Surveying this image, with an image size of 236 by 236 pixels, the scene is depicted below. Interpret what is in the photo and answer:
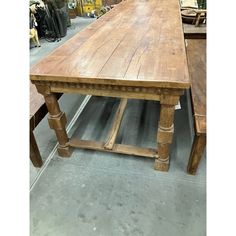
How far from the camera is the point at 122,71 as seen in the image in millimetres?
1063

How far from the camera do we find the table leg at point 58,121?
4.17ft

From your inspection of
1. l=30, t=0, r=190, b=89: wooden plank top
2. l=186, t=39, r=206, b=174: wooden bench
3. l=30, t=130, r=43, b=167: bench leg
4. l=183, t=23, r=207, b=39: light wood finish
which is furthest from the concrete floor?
l=183, t=23, r=207, b=39: light wood finish

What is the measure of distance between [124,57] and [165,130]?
1.52 ft

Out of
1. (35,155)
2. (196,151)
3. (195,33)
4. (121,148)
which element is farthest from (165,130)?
(195,33)

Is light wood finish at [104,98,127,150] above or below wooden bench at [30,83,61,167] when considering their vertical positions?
below

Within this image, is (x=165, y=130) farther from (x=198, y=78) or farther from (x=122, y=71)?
(x=198, y=78)

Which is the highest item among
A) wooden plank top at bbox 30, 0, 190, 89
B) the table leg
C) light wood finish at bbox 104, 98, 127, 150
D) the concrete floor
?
wooden plank top at bbox 30, 0, 190, 89

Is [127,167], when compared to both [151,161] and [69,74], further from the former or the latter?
[69,74]

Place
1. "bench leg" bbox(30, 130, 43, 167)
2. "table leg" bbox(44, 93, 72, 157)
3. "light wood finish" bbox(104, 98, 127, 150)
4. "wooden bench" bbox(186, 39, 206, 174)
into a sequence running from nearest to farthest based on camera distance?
1. "wooden bench" bbox(186, 39, 206, 174)
2. "table leg" bbox(44, 93, 72, 157)
3. "bench leg" bbox(30, 130, 43, 167)
4. "light wood finish" bbox(104, 98, 127, 150)

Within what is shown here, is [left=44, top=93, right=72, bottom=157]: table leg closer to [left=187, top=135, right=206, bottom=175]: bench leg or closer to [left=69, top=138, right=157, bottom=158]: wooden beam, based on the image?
[left=69, top=138, right=157, bottom=158]: wooden beam

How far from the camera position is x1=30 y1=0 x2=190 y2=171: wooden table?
1024 mm

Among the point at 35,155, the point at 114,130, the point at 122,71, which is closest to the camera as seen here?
the point at 122,71

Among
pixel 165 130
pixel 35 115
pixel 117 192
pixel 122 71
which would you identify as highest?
pixel 122 71
